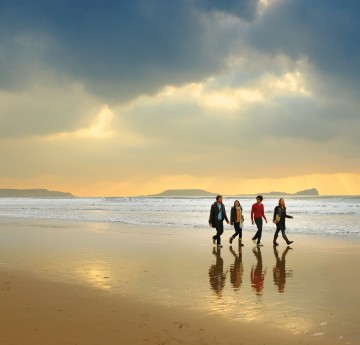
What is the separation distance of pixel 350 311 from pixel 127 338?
3.83m

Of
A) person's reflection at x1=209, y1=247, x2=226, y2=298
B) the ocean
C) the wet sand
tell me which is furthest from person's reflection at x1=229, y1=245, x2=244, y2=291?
the ocean

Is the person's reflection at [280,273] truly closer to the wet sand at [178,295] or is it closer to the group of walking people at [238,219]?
the wet sand at [178,295]

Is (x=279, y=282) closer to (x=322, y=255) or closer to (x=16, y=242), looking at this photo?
(x=322, y=255)

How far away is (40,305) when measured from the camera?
710 cm

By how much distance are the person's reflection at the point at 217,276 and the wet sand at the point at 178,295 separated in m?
0.03

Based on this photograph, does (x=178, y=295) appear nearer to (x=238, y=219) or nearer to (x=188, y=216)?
(x=238, y=219)

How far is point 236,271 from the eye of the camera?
10.5 m

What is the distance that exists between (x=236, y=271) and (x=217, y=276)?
93cm

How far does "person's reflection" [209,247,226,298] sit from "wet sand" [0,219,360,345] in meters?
0.03

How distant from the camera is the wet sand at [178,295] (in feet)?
18.7

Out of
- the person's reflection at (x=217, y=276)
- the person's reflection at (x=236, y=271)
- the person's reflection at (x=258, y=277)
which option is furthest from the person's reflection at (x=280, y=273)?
the person's reflection at (x=217, y=276)

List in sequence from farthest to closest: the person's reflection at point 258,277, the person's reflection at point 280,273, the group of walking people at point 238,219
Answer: the group of walking people at point 238,219 → the person's reflection at point 280,273 → the person's reflection at point 258,277

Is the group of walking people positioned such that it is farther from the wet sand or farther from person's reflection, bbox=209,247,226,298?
person's reflection, bbox=209,247,226,298

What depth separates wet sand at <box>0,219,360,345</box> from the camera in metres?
5.70
